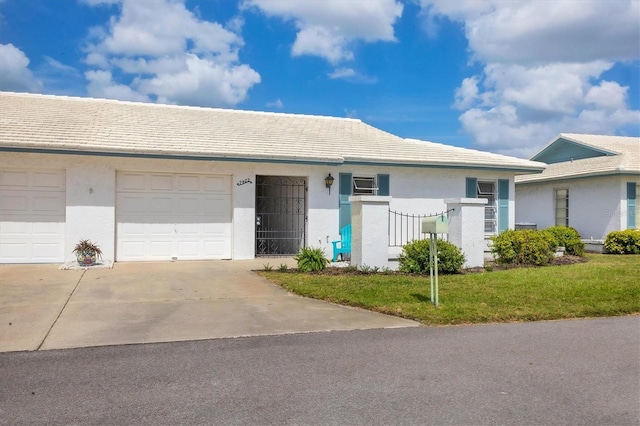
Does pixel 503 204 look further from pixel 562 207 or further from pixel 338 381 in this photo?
pixel 338 381

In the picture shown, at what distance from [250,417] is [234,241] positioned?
10573mm

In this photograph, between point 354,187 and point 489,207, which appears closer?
point 354,187

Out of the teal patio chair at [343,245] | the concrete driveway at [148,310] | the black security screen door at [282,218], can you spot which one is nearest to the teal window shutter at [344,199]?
the teal patio chair at [343,245]

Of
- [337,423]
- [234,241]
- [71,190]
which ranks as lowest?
[337,423]

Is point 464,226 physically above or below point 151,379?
above

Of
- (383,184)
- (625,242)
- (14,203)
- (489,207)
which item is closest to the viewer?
(14,203)

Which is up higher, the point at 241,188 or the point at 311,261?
the point at 241,188

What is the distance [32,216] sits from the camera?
13117 millimetres

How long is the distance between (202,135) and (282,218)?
3.58m

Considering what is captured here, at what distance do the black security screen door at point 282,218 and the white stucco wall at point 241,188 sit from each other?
625mm

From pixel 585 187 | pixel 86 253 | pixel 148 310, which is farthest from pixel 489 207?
pixel 148 310

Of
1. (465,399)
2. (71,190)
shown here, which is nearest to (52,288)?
(71,190)

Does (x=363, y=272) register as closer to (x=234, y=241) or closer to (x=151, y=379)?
(x=234, y=241)

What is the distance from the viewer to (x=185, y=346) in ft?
19.8
